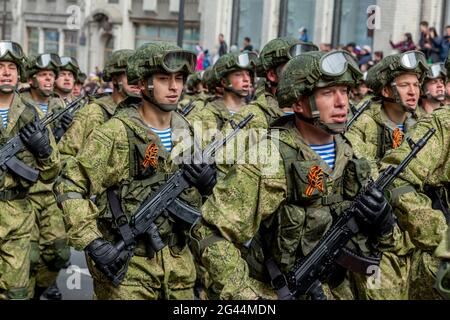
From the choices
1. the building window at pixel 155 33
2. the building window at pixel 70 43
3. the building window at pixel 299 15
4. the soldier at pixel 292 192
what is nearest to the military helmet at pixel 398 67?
the soldier at pixel 292 192

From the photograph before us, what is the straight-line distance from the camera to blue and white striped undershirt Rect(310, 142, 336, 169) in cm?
551

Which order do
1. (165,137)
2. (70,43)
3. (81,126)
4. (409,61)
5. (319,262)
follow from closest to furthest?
(319,262), (165,137), (409,61), (81,126), (70,43)

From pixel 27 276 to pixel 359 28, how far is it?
19.8 m

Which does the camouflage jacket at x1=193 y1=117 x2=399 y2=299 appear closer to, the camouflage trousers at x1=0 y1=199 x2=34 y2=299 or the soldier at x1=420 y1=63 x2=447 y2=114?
the camouflage trousers at x1=0 y1=199 x2=34 y2=299

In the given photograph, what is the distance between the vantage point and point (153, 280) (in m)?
6.60

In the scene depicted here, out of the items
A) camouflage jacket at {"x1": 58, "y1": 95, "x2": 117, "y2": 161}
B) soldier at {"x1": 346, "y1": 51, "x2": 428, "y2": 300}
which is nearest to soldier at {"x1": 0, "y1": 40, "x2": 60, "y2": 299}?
camouflage jacket at {"x1": 58, "y1": 95, "x2": 117, "y2": 161}

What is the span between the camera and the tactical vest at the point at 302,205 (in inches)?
208

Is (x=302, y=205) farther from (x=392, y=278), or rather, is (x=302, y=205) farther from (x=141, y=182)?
(x=392, y=278)

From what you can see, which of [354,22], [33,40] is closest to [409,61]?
[354,22]

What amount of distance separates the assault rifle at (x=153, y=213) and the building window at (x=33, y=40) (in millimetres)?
37714

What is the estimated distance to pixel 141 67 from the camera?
7.08 metres

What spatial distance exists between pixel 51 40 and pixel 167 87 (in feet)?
121

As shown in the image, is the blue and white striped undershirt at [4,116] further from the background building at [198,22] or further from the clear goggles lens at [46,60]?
Answer: the background building at [198,22]

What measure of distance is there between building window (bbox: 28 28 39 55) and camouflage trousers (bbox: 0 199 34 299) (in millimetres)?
35950
